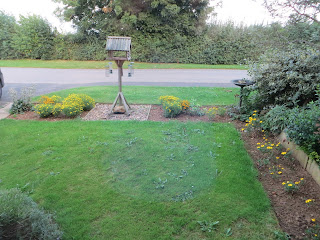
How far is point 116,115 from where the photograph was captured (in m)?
6.96

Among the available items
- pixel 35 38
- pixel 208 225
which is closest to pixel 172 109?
pixel 208 225

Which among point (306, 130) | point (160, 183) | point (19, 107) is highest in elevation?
Result: point (306, 130)

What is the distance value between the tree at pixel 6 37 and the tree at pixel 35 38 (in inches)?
28.1

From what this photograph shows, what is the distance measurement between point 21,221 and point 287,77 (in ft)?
17.6

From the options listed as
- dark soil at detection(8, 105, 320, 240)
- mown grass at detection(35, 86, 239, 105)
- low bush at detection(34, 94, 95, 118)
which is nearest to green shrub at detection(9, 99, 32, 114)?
low bush at detection(34, 94, 95, 118)

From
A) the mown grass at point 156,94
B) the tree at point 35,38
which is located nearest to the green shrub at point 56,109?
the mown grass at point 156,94

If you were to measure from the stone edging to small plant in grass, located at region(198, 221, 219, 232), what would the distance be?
186 cm

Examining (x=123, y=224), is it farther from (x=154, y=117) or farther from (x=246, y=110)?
(x=246, y=110)

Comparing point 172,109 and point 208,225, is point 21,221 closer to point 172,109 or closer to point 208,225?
point 208,225

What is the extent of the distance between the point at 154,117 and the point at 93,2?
55.6 ft

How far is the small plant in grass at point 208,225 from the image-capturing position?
288 centimetres

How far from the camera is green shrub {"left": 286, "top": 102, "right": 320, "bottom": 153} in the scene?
3.80 m

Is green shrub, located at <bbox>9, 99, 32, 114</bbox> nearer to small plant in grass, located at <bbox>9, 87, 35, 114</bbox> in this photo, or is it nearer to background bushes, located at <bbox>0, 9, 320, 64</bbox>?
small plant in grass, located at <bbox>9, 87, 35, 114</bbox>

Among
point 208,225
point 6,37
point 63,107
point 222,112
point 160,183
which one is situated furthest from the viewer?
point 6,37
